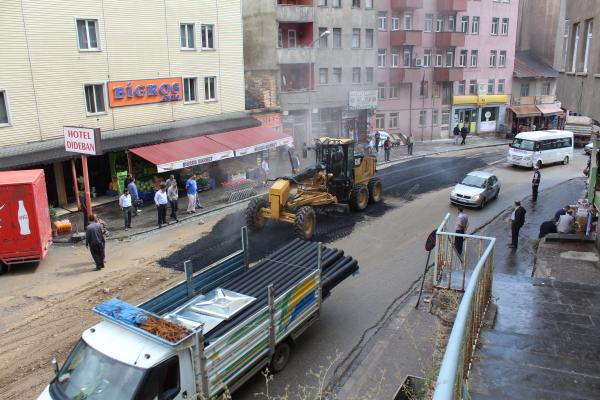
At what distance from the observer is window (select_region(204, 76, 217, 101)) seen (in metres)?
26.0

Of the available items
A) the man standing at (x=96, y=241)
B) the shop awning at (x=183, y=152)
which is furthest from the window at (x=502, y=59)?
the man standing at (x=96, y=241)

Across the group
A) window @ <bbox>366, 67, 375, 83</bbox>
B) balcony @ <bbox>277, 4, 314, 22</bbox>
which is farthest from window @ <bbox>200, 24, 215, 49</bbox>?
window @ <bbox>366, 67, 375, 83</bbox>

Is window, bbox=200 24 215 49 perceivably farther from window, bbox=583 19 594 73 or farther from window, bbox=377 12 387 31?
window, bbox=583 19 594 73

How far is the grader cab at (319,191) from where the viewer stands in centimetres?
1656

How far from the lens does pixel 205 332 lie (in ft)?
26.6

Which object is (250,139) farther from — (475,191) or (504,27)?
(504,27)

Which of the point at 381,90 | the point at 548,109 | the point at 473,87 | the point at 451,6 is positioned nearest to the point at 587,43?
the point at 381,90

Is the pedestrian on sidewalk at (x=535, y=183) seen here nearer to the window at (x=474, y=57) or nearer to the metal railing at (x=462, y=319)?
the metal railing at (x=462, y=319)

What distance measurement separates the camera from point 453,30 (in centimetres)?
4109

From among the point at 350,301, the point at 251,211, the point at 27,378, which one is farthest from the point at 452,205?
the point at 27,378

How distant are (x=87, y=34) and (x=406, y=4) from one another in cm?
2439

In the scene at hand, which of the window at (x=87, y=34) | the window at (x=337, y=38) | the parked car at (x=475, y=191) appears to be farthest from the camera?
the window at (x=337, y=38)

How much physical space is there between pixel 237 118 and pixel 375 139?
1056 centimetres

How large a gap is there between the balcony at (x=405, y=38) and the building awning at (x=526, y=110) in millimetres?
12967
